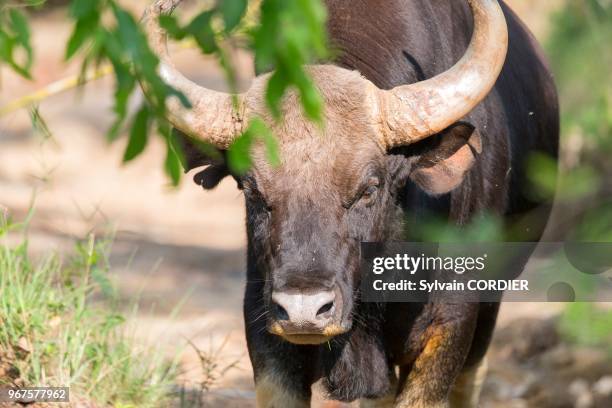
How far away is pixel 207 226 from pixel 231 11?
13425mm

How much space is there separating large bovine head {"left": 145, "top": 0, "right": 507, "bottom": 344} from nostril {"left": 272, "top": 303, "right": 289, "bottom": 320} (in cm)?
1

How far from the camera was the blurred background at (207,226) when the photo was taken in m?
4.32

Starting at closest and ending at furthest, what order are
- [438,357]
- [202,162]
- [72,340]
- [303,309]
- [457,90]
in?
[303,309] < [457,90] < [202,162] < [438,357] < [72,340]

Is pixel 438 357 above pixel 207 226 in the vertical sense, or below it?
above

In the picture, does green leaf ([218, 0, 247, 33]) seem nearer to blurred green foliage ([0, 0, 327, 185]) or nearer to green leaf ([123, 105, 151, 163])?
blurred green foliage ([0, 0, 327, 185])

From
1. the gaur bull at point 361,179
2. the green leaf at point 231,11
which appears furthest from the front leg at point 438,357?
the green leaf at point 231,11

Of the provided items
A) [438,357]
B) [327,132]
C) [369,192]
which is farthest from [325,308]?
[438,357]

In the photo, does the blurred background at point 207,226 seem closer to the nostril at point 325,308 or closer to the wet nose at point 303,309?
the wet nose at point 303,309

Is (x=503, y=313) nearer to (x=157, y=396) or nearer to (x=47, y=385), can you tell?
(x=157, y=396)

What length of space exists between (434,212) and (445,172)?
341mm

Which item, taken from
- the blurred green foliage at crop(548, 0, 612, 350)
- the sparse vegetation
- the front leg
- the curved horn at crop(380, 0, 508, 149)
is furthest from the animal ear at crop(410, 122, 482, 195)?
the sparse vegetation

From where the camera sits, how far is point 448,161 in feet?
16.9

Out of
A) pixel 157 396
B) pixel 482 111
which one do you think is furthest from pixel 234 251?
pixel 482 111

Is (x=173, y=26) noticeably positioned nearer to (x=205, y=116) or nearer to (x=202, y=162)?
(x=205, y=116)
